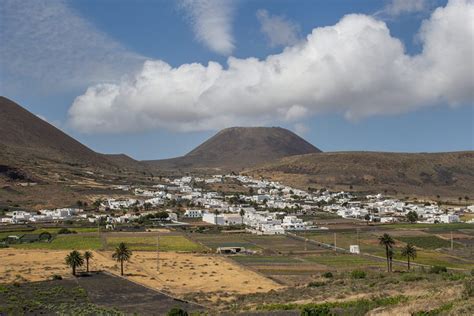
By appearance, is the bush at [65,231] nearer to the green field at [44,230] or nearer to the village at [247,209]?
the green field at [44,230]

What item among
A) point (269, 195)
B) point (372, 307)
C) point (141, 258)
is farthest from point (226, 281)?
point (269, 195)

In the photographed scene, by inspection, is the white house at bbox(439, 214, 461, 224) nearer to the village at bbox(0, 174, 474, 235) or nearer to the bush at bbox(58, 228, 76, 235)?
the village at bbox(0, 174, 474, 235)

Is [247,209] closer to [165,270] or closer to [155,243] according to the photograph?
[155,243]

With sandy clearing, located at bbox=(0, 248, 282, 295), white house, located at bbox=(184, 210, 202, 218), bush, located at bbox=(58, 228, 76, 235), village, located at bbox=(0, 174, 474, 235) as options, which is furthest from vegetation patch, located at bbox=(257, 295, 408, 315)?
white house, located at bbox=(184, 210, 202, 218)

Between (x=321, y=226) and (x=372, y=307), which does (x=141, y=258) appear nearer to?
(x=372, y=307)

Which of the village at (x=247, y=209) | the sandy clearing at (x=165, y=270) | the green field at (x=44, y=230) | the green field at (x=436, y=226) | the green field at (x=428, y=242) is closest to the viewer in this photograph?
the sandy clearing at (x=165, y=270)

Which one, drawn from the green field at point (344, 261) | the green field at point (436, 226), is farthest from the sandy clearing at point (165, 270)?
the green field at point (436, 226)
